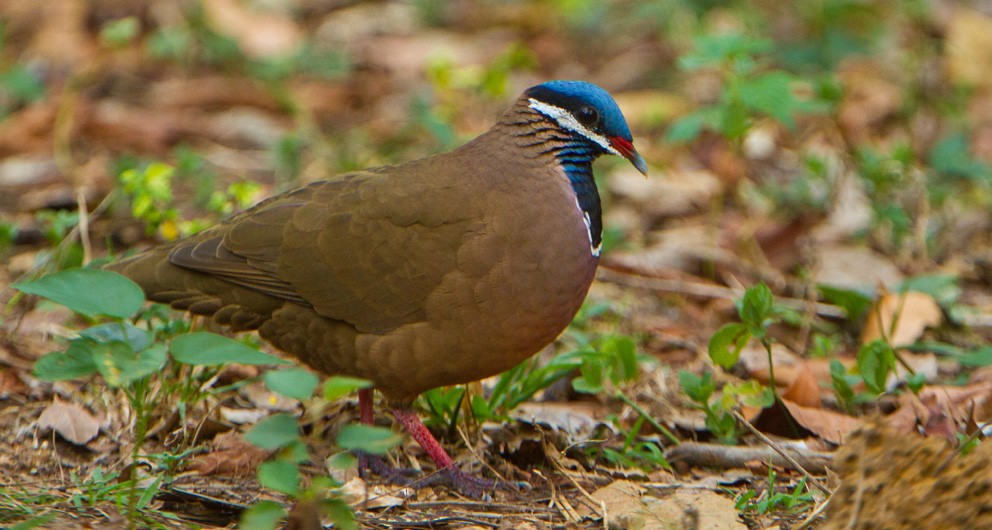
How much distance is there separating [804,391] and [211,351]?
229 cm

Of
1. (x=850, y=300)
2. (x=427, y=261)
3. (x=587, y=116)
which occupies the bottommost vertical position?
(x=850, y=300)

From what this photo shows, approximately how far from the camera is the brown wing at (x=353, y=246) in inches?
154

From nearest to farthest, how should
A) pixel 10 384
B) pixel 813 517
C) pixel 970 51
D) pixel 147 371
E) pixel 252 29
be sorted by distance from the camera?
pixel 147 371 < pixel 813 517 < pixel 10 384 < pixel 970 51 < pixel 252 29

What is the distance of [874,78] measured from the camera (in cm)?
840

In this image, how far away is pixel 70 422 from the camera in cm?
399

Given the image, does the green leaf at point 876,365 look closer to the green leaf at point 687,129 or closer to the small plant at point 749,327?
the small plant at point 749,327

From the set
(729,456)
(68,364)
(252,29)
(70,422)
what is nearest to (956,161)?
(729,456)

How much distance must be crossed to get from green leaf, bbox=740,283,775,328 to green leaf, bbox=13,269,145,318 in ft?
6.25

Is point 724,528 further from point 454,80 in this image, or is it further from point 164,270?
point 454,80

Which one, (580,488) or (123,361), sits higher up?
(123,361)

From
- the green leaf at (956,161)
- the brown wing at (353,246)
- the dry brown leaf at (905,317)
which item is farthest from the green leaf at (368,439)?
the green leaf at (956,161)

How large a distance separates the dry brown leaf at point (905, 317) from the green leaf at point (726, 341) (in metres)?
1.14

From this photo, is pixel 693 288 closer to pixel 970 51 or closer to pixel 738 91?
pixel 738 91

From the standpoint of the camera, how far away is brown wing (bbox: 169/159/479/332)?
3.91 m
